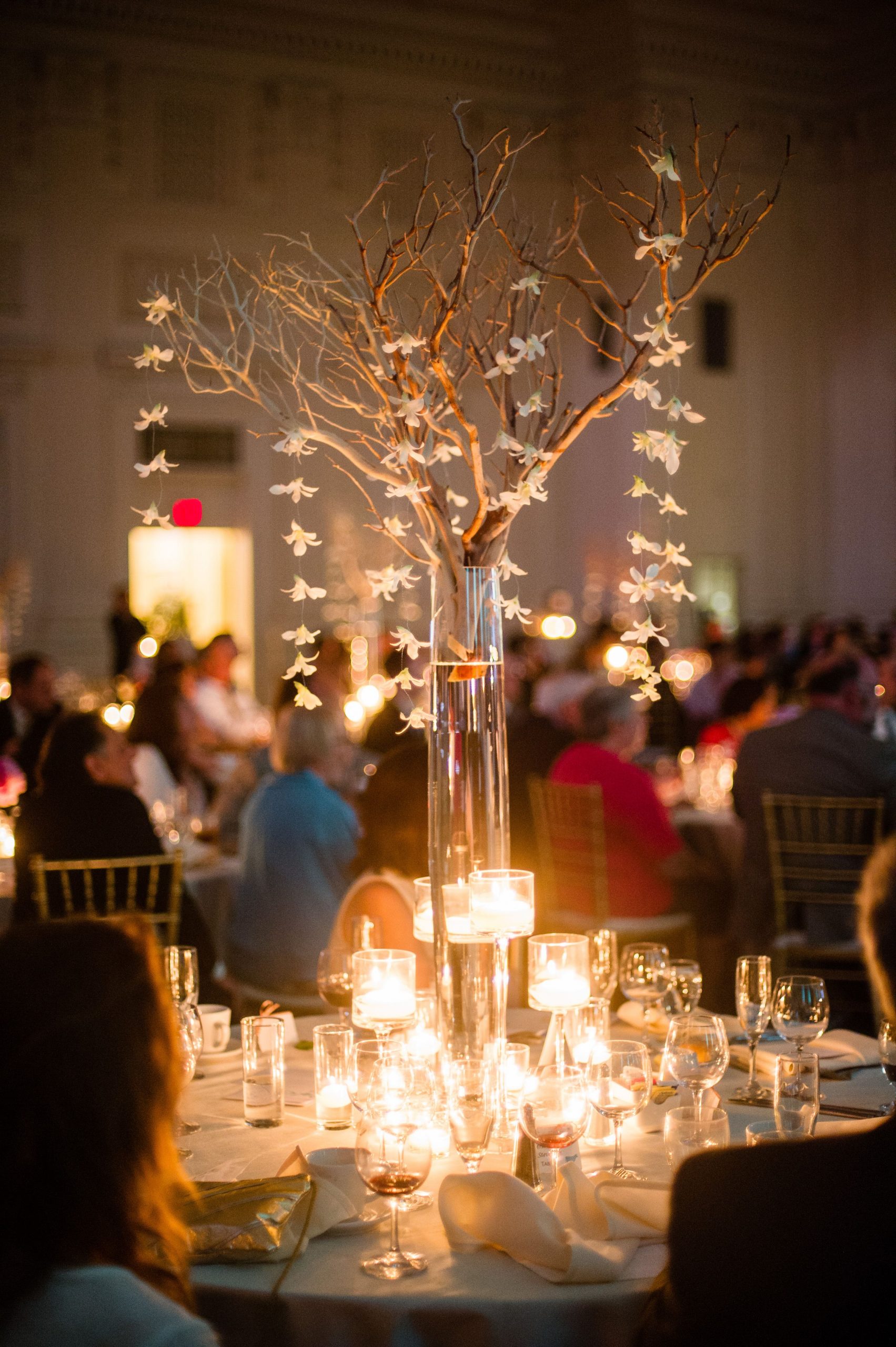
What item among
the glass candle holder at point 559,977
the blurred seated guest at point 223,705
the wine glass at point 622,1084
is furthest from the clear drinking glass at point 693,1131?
the blurred seated guest at point 223,705

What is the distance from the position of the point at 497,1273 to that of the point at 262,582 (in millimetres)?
12246

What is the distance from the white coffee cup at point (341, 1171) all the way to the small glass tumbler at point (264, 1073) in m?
0.29

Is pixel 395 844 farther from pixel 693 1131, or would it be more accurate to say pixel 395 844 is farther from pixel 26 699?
pixel 26 699

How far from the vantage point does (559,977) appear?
7.48 ft

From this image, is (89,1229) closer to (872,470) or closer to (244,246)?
(244,246)

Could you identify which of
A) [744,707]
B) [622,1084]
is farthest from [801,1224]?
[744,707]

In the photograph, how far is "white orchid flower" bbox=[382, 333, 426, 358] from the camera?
6.71 feet

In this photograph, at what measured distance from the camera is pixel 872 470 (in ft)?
49.7

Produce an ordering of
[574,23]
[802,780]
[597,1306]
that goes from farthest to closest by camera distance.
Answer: [574,23] → [802,780] → [597,1306]

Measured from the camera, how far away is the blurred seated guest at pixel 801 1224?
4.45ft

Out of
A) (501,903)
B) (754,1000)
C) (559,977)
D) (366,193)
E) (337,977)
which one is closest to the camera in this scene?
(501,903)

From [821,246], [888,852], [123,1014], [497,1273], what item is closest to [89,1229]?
[123,1014]

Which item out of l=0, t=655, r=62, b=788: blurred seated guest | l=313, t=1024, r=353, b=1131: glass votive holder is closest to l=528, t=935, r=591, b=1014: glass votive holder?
l=313, t=1024, r=353, b=1131: glass votive holder

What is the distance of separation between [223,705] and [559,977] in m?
6.37
